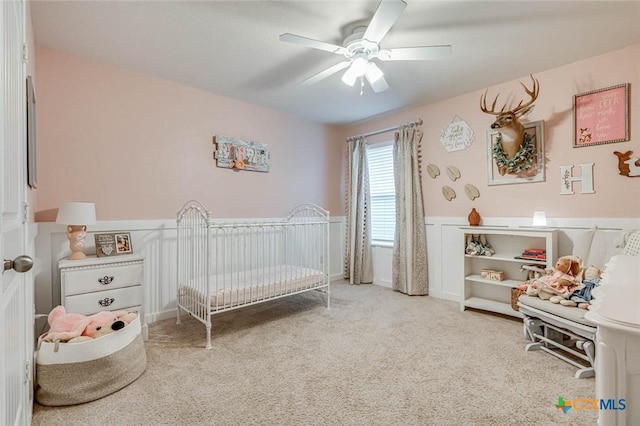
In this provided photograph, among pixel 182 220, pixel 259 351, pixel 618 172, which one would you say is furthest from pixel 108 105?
pixel 618 172

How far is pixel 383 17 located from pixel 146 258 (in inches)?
107

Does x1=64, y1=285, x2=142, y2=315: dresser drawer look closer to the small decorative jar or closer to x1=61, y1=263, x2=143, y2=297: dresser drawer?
x1=61, y1=263, x2=143, y2=297: dresser drawer

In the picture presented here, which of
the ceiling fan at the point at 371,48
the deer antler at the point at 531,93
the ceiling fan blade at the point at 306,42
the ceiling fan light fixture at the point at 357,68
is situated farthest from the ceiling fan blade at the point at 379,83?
the deer antler at the point at 531,93

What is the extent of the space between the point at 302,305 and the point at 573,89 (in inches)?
129

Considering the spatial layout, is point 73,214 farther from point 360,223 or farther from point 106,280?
point 360,223

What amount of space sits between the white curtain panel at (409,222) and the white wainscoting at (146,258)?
2599 mm

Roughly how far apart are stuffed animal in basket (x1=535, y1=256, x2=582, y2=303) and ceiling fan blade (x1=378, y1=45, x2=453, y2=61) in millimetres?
1783

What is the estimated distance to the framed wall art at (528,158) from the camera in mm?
2836

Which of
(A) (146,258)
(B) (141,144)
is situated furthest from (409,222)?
(B) (141,144)

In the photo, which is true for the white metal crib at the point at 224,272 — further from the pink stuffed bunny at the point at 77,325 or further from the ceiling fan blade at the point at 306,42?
the ceiling fan blade at the point at 306,42

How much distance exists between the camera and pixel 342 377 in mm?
1859

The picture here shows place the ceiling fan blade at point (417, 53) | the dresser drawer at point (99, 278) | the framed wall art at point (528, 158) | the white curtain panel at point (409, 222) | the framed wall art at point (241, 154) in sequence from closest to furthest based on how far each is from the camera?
1. the ceiling fan blade at point (417, 53)
2. the dresser drawer at point (99, 278)
3. the framed wall art at point (528, 158)
4. the framed wall art at point (241, 154)
5. the white curtain panel at point (409, 222)

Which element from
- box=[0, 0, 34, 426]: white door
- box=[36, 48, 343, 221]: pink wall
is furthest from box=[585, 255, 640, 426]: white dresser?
box=[36, 48, 343, 221]: pink wall

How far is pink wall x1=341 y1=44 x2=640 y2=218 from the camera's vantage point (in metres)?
2.41
